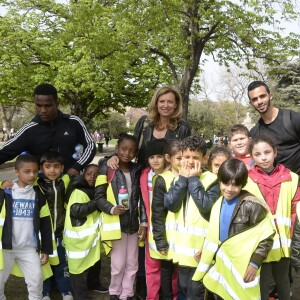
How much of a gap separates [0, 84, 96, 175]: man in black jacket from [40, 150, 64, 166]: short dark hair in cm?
Result: 20

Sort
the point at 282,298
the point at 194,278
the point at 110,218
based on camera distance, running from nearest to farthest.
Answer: the point at 194,278, the point at 282,298, the point at 110,218

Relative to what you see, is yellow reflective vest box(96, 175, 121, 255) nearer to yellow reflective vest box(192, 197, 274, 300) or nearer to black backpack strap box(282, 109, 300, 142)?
yellow reflective vest box(192, 197, 274, 300)

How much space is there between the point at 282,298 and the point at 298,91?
24742 millimetres

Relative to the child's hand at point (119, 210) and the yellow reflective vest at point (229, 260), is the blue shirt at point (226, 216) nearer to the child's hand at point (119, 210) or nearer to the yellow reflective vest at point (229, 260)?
the yellow reflective vest at point (229, 260)

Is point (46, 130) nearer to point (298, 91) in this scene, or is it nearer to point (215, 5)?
point (215, 5)

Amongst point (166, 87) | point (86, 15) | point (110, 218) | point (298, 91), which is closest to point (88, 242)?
point (110, 218)

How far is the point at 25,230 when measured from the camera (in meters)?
3.53

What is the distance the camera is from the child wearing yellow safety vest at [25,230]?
3.46 meters

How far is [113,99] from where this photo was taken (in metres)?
24.0

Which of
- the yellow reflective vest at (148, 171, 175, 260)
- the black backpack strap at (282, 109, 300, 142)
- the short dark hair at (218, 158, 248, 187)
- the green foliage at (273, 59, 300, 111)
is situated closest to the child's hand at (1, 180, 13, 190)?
the yellow reflective vest at (148, 171, 175, 260)

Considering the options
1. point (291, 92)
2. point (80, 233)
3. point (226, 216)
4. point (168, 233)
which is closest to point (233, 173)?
point (226, 216)

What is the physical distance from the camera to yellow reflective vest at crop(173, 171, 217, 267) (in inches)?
128

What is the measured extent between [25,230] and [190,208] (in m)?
1.61

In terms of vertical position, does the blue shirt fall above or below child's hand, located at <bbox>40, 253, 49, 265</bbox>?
above
